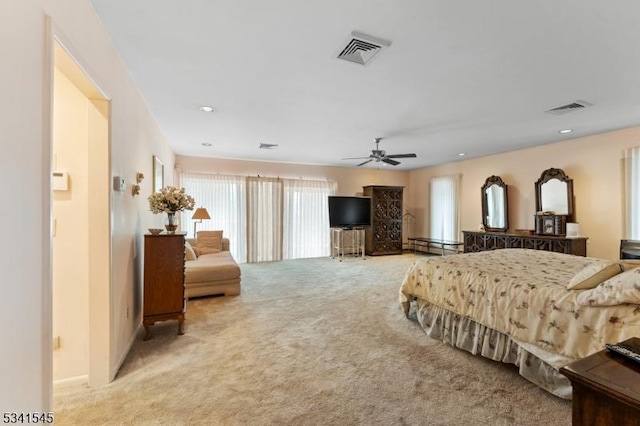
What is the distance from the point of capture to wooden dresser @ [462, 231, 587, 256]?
4656mm

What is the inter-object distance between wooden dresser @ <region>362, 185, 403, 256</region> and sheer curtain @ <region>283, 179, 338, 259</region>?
44.2 inches

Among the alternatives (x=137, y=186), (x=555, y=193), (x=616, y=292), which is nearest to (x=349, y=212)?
(x=555, y=193)

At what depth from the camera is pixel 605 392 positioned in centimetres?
89

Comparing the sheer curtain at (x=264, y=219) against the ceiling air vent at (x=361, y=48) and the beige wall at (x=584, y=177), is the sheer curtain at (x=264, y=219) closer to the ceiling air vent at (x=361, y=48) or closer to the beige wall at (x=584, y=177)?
the beige wall at (x=584, y=177)

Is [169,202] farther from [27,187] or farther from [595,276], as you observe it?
[595,276]

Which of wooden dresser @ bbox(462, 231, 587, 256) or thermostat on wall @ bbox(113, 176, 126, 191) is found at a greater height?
thermostat on wall @ bbox(113, 176, 126, 191)

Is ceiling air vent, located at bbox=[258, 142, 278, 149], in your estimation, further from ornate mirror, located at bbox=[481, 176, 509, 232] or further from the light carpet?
ornate mirror, located at bbox=[481, 176, 509, 232]

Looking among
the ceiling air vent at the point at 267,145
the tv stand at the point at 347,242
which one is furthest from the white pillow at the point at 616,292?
the tv stand at the point at 347,242

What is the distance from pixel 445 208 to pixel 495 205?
Result: 60.2 inches

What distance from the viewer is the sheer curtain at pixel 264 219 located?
7.09m

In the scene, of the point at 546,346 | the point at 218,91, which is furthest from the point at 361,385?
the point at 218,91

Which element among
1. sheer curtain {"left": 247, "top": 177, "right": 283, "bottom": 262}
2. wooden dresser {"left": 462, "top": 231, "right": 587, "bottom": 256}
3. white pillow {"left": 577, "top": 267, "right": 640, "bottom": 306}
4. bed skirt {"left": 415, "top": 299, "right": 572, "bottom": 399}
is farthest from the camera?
sheer curtain {"left": 247, "top": 177, "right": 283, "bottom": 262}

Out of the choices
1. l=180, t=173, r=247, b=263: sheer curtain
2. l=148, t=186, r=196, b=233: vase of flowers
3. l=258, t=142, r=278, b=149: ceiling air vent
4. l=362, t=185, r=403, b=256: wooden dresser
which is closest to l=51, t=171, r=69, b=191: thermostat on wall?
l=148, t=186, r=196, b=233: vase of flowers

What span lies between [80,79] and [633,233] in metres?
6.74
